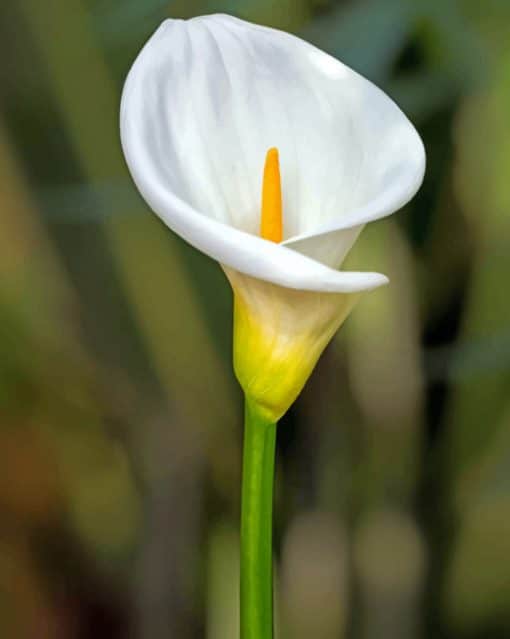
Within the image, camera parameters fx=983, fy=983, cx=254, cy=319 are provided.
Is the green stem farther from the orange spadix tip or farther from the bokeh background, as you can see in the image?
the bokeh background

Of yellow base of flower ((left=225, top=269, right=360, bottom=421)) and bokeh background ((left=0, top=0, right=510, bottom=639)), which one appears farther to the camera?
bokeh background ((left=0, top=0, right=510, bottom=639))

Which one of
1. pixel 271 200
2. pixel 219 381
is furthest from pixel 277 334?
pixel 219 381

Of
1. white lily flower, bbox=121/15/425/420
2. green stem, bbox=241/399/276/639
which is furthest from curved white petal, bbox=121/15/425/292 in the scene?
green stem, bbox=241/399/276/639

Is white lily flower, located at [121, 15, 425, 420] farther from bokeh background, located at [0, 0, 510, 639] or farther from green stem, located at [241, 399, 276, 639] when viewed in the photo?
bokeh background, located at [0, 0, 510, 639]

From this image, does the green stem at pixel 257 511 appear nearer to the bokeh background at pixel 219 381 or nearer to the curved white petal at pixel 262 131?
the curved white petal at pixel 262 131

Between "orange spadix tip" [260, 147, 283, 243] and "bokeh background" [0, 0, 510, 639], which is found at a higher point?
"orange spadix tip" [260, 147, 283, 243]

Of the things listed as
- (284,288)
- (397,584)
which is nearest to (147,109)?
(284,288)
